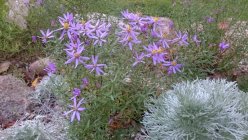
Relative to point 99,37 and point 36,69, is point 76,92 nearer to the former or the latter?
point 99,37

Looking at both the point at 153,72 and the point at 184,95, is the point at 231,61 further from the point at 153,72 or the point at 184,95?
the point at 184,95

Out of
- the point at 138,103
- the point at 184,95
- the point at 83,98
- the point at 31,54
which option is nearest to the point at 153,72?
the point at 138,103

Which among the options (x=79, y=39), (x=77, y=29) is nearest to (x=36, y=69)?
(x=79, y=39)

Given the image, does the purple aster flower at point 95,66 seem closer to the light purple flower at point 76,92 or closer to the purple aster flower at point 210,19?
the light purple flower at point 76,92

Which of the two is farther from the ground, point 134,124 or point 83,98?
point 83,98

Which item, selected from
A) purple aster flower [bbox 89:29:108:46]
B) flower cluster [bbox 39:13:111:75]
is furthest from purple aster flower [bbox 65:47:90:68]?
purple aster flower [bbox 89:29:108:46]

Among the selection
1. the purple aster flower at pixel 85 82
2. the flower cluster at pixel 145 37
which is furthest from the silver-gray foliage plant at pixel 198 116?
the purple aster flower at pixel 85 82

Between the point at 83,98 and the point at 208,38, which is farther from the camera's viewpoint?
the point at 208,38
